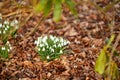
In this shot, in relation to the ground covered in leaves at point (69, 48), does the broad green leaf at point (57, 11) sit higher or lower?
higher

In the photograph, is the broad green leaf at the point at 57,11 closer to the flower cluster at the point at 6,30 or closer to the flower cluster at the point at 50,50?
the flower cluster at the point at 50,50

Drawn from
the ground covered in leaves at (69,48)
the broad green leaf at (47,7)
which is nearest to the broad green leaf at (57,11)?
the broad green leaf at (47,7)

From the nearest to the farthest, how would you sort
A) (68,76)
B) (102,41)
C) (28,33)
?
1. (68,76)
2. (102,41)
3. (28,33)

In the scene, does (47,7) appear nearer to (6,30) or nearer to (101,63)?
(101,63)

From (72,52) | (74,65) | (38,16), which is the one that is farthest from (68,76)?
(38,16)

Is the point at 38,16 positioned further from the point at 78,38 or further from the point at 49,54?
the point at 49,54

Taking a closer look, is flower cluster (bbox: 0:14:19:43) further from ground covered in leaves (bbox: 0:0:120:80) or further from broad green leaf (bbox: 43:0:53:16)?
broad green leaf (bbox: 43:0:53:16)

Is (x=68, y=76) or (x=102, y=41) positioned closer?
(x=68, y=76)

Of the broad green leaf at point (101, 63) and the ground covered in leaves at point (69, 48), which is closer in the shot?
the broad green leaf at point (101, 63)

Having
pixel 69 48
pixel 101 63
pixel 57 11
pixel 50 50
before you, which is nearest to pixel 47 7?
pixel 57 11
